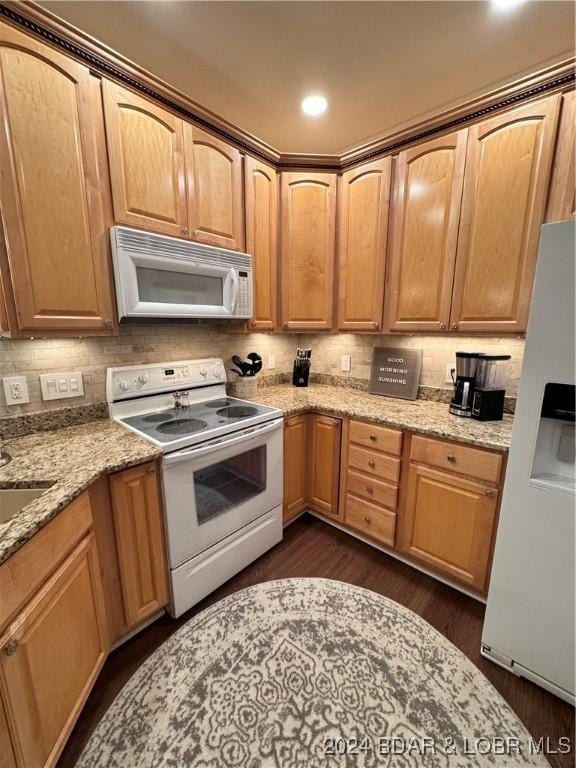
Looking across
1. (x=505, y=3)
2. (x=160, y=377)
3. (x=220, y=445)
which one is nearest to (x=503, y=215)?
(x=505, y=3)

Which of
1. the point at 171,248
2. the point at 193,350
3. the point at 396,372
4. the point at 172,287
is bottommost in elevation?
the point at 396,372

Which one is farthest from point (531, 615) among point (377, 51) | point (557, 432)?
point (377, 51)

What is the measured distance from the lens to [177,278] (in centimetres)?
168

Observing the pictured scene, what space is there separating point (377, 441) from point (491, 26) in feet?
6.28

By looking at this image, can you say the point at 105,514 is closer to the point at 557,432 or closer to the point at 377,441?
the point at 377,441

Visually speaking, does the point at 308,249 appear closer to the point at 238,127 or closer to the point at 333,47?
the point at 238,127

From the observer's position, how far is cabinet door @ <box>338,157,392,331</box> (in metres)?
2.03

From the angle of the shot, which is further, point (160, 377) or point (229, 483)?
point (160, 377)

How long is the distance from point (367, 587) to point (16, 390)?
213 cm

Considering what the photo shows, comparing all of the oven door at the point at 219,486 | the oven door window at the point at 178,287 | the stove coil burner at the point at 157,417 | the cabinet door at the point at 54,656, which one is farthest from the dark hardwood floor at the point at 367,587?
the oven door window at the point at 178,287

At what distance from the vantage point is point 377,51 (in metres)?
1.34

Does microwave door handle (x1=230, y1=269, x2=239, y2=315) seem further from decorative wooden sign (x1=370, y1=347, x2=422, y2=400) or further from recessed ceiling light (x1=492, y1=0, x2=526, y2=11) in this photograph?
recessed ceiling light (x1=492, y1=0, x2=526, y2=11)

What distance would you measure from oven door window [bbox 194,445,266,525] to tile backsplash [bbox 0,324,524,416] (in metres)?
0.76

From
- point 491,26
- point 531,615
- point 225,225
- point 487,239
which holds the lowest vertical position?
point 531,615
